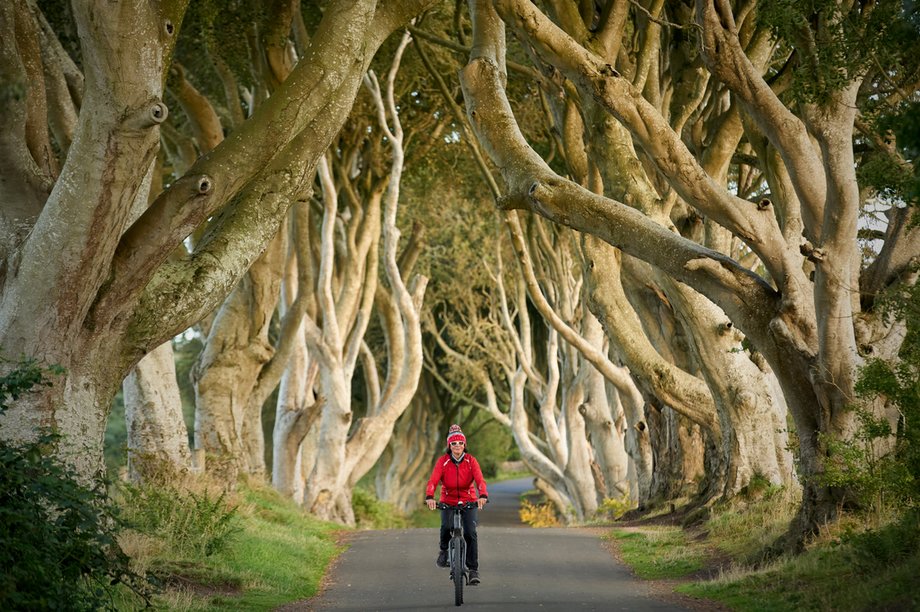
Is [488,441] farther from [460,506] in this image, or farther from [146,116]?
[146,116]

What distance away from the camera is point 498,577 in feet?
40.1

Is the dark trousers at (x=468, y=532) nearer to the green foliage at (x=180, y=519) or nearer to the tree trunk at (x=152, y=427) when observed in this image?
the green foliage at (x=180, y=519)

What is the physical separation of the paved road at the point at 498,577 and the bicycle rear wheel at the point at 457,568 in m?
0.11

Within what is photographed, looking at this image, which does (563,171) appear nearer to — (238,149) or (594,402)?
(594,402)

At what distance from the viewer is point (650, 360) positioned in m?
16.9

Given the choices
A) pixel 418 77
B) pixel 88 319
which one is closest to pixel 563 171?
pixel 418 77

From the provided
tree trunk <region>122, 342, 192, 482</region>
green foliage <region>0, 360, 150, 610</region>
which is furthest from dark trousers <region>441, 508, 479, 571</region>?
tree trunk <region>122, 342, 192, 482</region>

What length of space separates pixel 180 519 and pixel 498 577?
3.52m

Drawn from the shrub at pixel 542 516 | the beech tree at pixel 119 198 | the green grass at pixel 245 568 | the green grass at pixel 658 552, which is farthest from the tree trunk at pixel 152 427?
the shrub at pixel 542 516

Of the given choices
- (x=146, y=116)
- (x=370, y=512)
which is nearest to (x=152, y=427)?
(x=146, y=116)

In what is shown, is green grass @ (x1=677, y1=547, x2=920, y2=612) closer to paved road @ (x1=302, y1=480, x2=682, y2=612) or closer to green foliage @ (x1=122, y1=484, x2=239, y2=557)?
paved road @ (x1=302, y1=480, x2=682, y2=612)

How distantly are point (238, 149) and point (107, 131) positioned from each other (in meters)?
1.59

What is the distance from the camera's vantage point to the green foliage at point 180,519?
1195 cm

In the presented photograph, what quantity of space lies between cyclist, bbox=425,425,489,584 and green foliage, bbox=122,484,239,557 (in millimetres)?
2695
